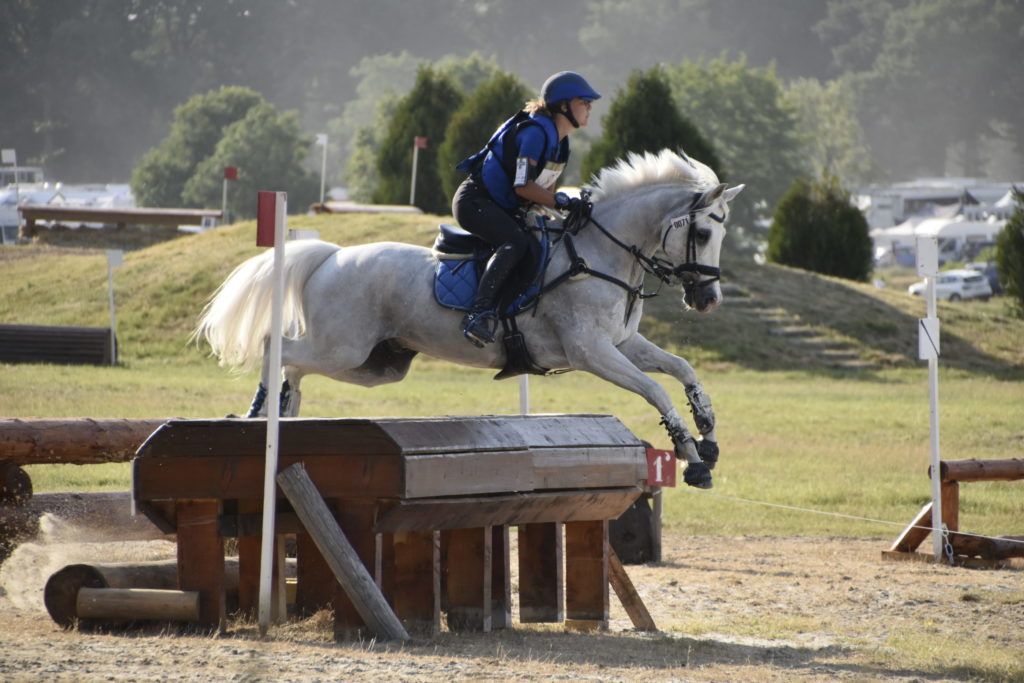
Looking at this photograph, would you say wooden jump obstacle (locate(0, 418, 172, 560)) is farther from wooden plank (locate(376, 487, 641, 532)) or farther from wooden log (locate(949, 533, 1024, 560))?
wooden log (locate(949, 533, 1024, 560))

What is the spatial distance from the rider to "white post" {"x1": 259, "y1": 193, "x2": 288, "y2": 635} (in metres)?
1.28

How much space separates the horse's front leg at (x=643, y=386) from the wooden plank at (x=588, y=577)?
517 mm

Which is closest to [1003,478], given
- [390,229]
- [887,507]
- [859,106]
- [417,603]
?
[887,507]

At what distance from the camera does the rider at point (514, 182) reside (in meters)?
6.74

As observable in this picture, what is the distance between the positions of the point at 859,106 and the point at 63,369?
115611mm

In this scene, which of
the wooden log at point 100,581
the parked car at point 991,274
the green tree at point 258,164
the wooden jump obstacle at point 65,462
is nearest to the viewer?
the wooden log at point 100,581

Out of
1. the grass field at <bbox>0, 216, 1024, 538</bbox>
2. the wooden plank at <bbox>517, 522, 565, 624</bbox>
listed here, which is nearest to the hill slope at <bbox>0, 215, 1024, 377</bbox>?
the grass field at <bbox>0, 216, 1024, 538</bbox>

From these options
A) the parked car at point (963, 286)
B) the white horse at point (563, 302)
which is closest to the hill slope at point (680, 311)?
the white horse at point (563, 302)

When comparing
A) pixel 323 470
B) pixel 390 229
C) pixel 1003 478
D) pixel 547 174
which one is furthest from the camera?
pixel 390 229

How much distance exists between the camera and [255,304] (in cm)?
747

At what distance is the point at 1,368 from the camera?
18656mm

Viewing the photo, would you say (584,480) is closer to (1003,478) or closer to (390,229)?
(1003,478)

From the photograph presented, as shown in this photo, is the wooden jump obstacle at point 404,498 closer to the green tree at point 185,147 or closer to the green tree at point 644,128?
the green tree at point 644,128

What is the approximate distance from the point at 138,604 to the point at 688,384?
9.32ft
